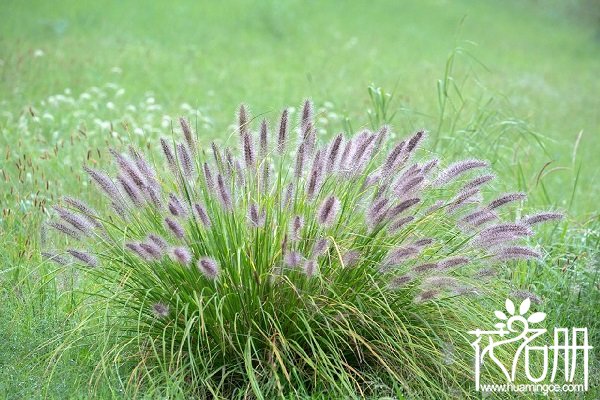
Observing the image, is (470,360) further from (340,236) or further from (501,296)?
(340,236)

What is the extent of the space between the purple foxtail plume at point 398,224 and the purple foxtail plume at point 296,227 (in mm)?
412

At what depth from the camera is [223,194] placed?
3914mm

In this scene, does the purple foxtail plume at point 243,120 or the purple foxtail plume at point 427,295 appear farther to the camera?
the purple foxtail plume at point 243,120

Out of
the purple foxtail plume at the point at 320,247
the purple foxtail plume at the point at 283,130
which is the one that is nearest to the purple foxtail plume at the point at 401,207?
the purple foxtail plume at the point at 320,247

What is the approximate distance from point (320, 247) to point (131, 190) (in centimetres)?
88

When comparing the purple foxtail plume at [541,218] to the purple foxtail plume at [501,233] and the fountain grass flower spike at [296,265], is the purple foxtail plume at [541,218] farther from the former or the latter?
the purple foxtail plume at [501,233]

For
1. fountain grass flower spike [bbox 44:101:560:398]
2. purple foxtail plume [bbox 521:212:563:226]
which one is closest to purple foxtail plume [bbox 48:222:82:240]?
fountain grass flower spike [bbox 44:101:560:398]

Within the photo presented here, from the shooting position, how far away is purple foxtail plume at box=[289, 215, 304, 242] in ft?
12.3

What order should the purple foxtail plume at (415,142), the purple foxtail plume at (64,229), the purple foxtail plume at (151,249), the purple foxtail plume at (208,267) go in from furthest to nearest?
the purple foxtail plume at (415,142) → the purple foxtail plume at (64,229) → the purple foxtail plume at (151,249) → the purple foxtail plume at (208,267)

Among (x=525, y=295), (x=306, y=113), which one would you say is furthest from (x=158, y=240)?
(x=525, y=295)

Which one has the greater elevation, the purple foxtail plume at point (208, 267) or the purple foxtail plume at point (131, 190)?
the purple foxtail plume at point (131, 190)

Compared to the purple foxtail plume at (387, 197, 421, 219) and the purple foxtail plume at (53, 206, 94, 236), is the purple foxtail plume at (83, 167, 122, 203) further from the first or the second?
the purple foxtail plume at (387, 197, 421, 219)

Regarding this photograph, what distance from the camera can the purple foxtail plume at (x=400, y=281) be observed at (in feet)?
12.8

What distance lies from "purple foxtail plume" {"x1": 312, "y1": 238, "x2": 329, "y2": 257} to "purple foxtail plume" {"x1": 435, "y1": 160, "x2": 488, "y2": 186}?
724 mm
